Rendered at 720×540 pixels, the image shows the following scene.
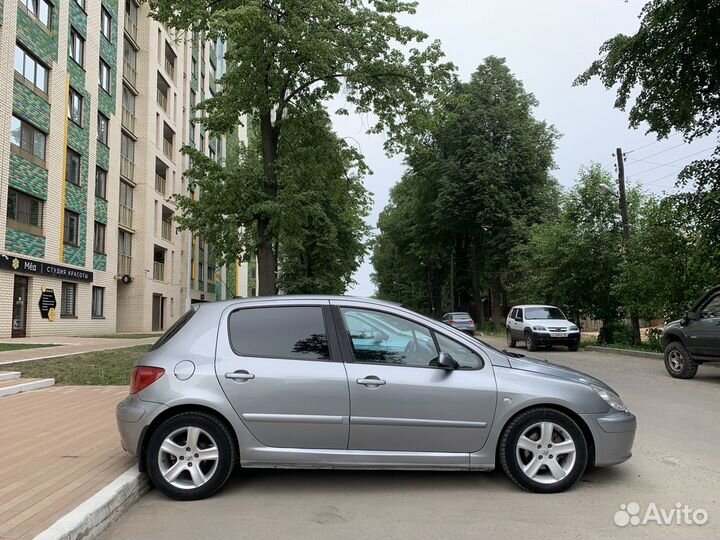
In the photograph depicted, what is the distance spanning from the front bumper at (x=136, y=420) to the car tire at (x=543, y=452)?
110 inches

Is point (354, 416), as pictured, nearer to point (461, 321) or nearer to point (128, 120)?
point (461, 321)

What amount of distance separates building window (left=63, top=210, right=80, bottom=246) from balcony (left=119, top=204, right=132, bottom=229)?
5.58m

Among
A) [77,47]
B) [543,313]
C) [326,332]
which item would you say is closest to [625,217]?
[543,313]

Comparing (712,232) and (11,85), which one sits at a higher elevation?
(11,85)

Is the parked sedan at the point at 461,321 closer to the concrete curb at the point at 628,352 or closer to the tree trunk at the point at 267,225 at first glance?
the concrete curb at the point at 628,352

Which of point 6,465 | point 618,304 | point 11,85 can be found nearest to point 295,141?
point 11,85

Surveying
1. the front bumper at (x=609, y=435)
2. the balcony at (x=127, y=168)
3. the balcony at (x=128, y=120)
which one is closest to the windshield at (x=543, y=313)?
the front bumper at (x=609, y=435)

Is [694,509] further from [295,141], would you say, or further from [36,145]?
[36,145]

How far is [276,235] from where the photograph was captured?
715 inches

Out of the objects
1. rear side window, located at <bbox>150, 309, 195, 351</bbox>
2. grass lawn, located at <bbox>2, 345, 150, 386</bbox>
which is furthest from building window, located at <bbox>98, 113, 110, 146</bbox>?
rear side window, located at <bbox>150, 309, 195, 351</bbox>

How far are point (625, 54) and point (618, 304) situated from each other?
10717 mm

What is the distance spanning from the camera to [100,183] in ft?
95.6

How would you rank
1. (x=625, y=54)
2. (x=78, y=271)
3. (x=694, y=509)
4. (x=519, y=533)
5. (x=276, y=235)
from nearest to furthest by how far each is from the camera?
1. (x=519, y=533)
2. (x=694, y=509)
3. (x=625, y=54)
4. (x=276, y=235)
5. (x=78, y=271)

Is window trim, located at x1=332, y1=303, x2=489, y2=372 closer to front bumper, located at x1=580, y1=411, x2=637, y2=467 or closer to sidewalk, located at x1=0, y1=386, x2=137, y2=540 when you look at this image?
front bumper, located at x1=580, y1=411, x2=637, y2=467
